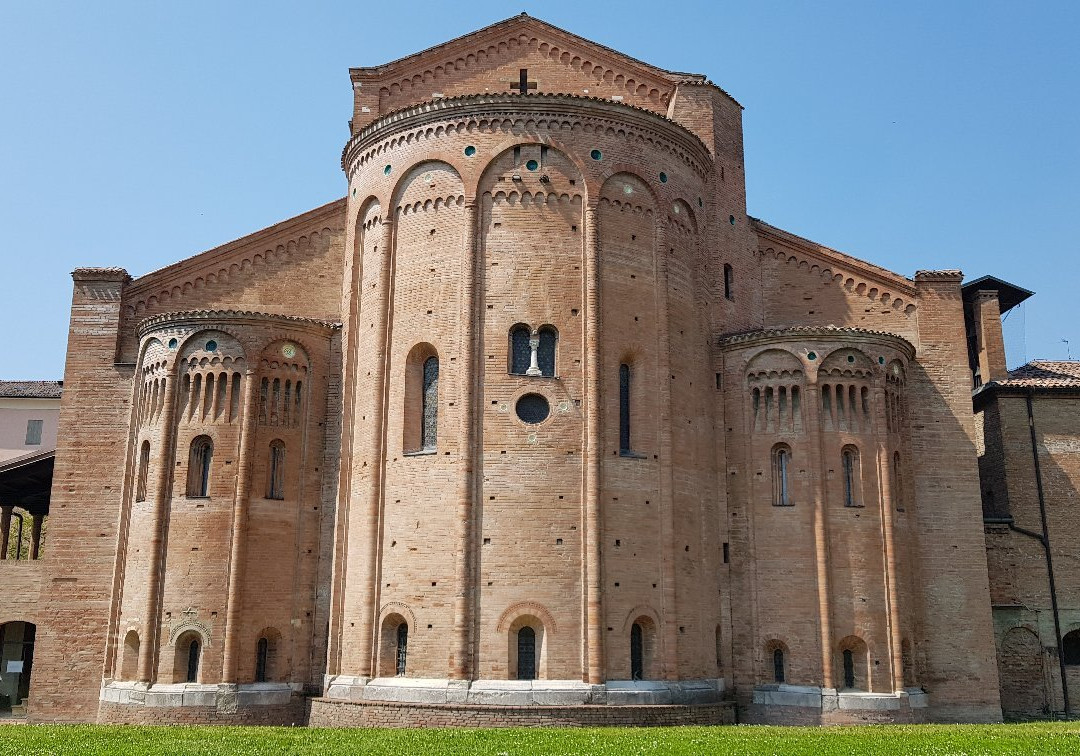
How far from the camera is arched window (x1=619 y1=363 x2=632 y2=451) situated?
19.6m

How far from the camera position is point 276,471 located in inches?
827

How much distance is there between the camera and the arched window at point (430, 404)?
1942 cm

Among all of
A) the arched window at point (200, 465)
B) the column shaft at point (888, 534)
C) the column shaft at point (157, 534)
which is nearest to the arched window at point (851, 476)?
the column shaft at point (888, 534)

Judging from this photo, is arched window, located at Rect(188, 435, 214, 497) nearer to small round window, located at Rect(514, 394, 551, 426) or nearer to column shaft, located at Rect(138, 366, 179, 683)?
column shaft, located at Rect(138, 366, 179, 683)

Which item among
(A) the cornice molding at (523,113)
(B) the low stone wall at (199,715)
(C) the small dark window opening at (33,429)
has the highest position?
(A) the cornice molding at (523,113)

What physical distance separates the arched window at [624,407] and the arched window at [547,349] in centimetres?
142

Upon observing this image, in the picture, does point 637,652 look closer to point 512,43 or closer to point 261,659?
point 261,659

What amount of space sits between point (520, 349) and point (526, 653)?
18.5ft

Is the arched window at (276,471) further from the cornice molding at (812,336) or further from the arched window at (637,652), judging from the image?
the cornice molding at (812,336)

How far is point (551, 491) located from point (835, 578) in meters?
6.13

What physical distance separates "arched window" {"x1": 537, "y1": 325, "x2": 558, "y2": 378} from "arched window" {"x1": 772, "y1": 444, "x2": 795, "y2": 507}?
526 cm

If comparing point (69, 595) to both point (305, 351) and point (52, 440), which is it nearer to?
point (305, 351)

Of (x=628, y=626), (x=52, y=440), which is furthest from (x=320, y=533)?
(x=52, y=440)

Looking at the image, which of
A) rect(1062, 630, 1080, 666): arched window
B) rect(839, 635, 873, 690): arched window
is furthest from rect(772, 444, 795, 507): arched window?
rect(1062, 630, 1080, 666): arched window
